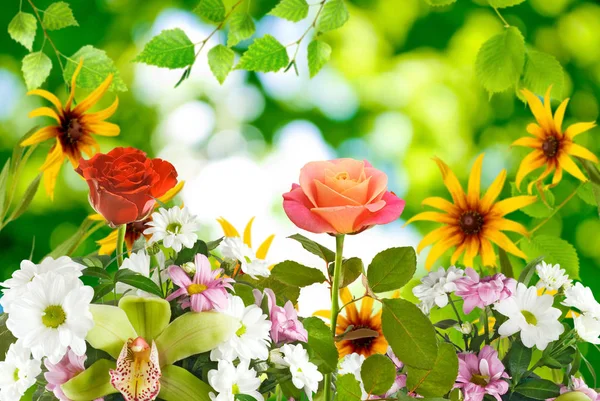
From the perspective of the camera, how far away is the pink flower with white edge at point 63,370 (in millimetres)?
371

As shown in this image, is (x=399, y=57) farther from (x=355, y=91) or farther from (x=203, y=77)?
(x=203, y=77)

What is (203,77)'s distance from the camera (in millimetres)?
964

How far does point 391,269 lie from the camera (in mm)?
429

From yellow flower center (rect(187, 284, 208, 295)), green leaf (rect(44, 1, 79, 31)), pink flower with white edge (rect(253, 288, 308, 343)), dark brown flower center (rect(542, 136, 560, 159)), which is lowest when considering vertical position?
green leaf (rect(44, 1, 79, 31))

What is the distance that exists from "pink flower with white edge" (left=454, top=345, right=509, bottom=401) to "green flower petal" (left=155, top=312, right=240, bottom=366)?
0.52ft

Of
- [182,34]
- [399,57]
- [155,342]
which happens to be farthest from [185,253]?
[399,57]

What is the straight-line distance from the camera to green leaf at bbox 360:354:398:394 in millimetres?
417

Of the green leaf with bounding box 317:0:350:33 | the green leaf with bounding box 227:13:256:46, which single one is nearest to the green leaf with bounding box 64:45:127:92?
the green leaf with bounding box 227:13:256:46

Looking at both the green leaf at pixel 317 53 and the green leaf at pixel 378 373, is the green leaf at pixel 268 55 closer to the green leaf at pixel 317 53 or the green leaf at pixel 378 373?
the green leaf at pixel 317 53

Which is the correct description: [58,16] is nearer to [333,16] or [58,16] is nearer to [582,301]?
[333,16]

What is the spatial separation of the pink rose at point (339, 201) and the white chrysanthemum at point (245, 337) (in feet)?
0.21

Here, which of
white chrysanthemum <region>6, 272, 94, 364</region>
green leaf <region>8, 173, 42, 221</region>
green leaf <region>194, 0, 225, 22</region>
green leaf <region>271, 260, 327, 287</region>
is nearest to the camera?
white chrysanthemum <region>6, 272, 94, 364</region>

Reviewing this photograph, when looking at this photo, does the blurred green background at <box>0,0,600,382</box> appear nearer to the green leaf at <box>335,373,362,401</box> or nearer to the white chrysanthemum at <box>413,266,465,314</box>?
the white chrysanthemum at <box>413,266,465,314</box>

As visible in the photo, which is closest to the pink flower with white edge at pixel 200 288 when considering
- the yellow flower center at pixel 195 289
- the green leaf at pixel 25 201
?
the yellow flower center at pixel 195 289
